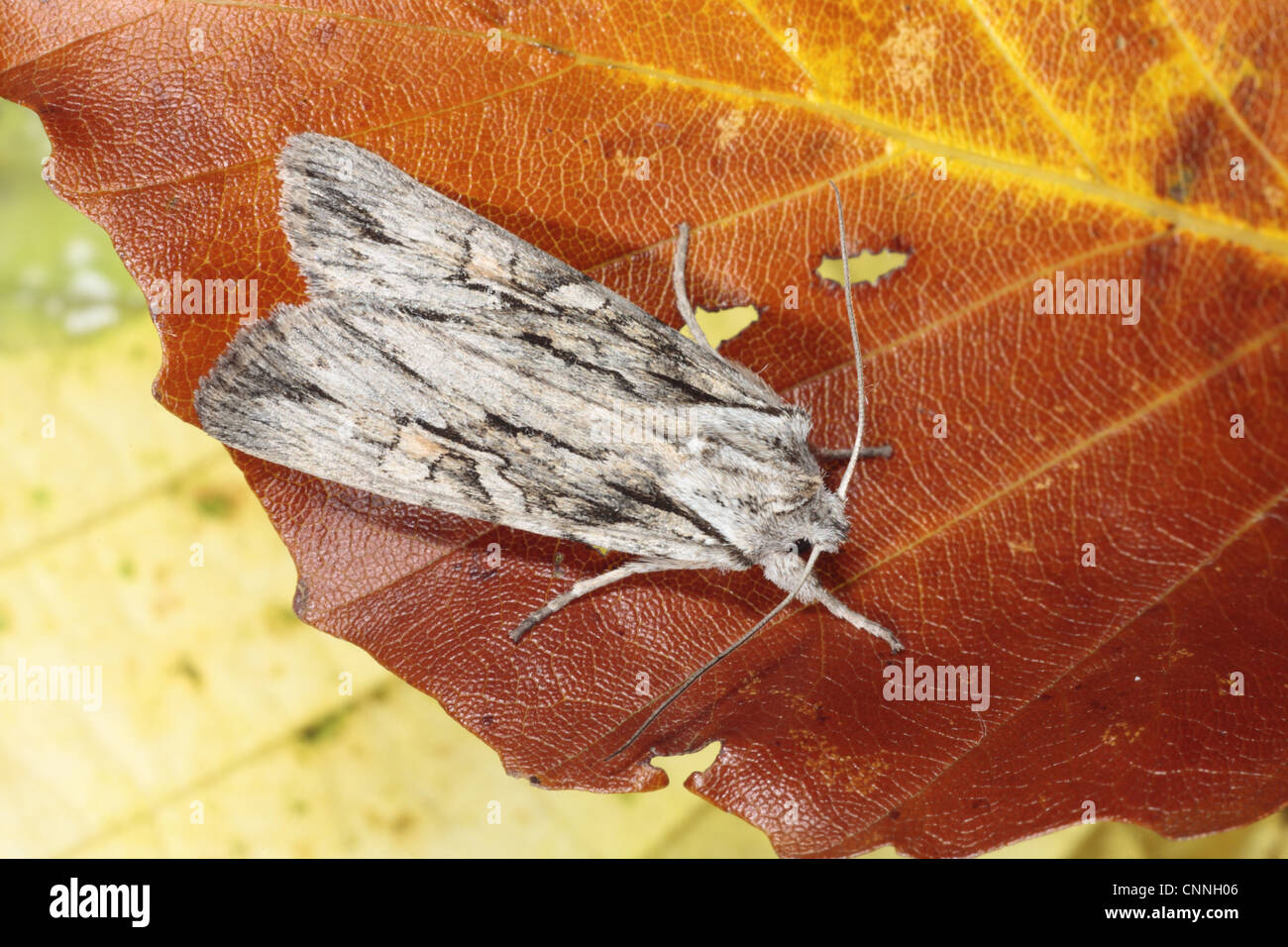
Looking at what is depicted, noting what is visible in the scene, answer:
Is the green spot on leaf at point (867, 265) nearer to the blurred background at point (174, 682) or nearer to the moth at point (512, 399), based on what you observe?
the moth at point (512, 399)

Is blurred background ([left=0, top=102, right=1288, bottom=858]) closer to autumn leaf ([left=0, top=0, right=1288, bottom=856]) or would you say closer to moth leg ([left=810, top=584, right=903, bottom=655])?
autumn leaf ([left=0, top=0, right=1288, bottom=856])

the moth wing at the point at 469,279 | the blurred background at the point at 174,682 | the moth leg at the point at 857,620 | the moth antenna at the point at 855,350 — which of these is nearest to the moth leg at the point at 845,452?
the moth antenna at the point at 855,350

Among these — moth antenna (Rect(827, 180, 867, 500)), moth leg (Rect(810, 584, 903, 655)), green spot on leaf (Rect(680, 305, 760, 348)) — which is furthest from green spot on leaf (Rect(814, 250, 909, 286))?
moth leg (Rect(810, 584, 903, 655))

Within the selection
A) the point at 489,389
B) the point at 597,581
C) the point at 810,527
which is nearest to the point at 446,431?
the point at 489,389

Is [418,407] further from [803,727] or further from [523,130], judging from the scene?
[803,727]

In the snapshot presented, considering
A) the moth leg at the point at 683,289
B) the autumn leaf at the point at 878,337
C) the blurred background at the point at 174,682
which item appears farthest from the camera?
the blurred background at the point at 174,682

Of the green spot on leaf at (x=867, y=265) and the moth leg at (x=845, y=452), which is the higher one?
the green spot on leaf at (x=867, y=265)

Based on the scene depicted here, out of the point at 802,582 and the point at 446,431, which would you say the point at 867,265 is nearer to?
the point at 802,582
